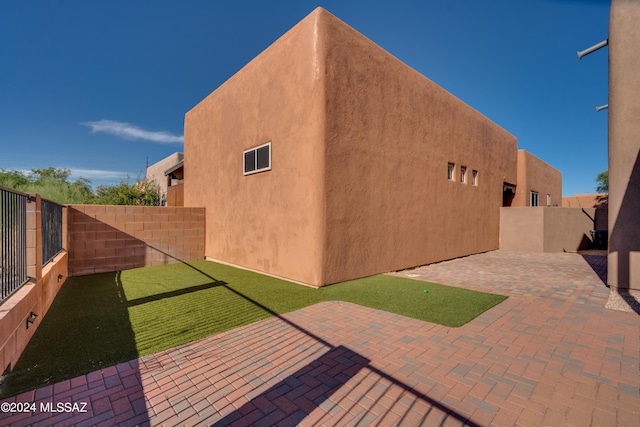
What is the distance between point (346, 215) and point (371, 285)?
171 cm

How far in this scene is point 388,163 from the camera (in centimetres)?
754

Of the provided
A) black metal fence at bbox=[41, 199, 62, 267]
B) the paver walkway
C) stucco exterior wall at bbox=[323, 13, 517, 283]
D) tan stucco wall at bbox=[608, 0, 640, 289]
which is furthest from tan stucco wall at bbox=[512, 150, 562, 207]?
black metal fence at bbox=[41, 199, 62, 267]

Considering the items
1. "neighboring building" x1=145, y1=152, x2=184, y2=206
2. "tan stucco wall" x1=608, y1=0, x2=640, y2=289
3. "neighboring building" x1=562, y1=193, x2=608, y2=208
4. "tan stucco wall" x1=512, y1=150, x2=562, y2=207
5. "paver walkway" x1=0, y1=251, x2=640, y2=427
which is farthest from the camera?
"neighboring building" x1=562, y1=193, x2=608, y2=208

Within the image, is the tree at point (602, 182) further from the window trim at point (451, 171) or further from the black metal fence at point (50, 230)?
the black metal fence at point (50, 230)

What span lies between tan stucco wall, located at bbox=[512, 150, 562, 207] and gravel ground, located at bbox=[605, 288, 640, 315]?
40.1ft

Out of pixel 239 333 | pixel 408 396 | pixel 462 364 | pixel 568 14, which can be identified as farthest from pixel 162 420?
pixel 568 14

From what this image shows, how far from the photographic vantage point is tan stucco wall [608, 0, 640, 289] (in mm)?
5504

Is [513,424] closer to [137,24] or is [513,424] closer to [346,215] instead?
[346,215]

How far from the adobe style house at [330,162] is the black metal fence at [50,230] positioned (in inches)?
160

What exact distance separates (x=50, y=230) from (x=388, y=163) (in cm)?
783

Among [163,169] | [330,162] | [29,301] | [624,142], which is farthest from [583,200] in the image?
[163,169]

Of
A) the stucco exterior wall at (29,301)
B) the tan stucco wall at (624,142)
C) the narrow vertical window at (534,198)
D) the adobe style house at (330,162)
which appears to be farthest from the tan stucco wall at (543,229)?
the stucco exterior wall at (29,301)

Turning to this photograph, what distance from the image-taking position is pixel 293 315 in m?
4.44

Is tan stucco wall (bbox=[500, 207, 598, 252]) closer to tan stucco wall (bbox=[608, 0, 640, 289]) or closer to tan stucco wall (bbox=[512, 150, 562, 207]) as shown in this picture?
tan stucco wall (bbox=[512, 150, 562, 207])
